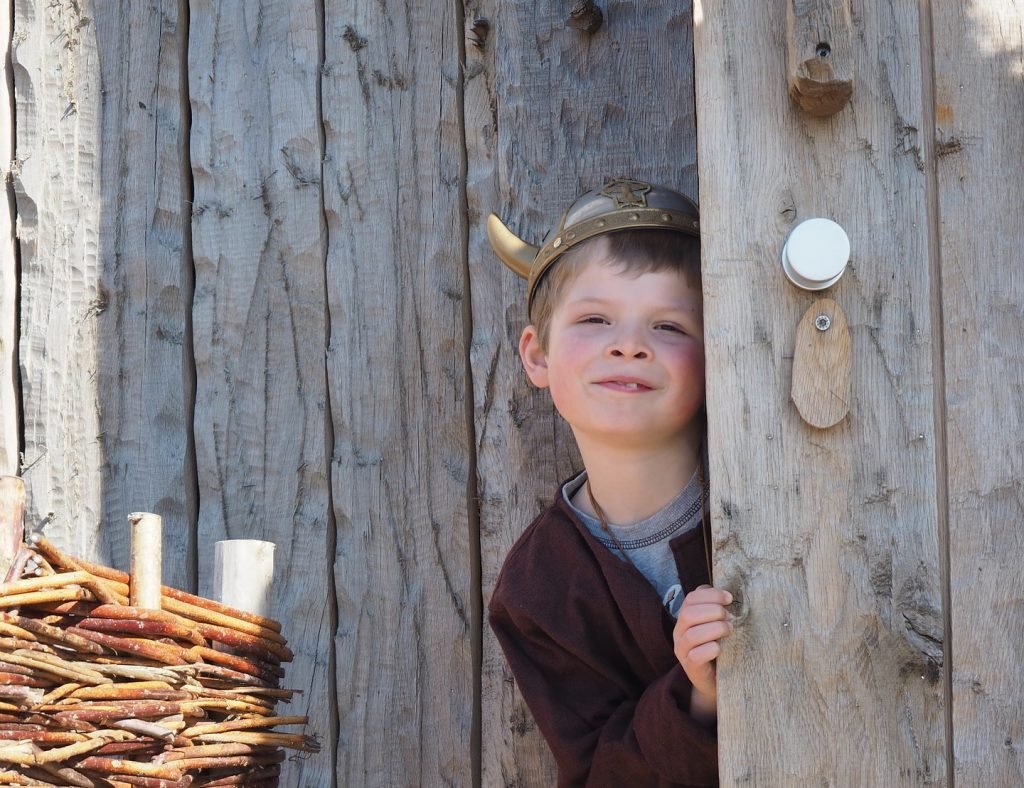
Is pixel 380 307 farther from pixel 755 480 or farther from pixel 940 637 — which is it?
pixel 940 637

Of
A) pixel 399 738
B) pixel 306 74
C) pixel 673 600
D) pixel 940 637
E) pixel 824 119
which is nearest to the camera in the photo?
pixel 940 637

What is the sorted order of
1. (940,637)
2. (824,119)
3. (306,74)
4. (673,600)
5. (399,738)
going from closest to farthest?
(940,637) → (824,119) → (673,600) → (399,738) → (306,74)

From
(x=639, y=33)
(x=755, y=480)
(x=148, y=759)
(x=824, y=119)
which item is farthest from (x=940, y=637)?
(x=639, y=33)

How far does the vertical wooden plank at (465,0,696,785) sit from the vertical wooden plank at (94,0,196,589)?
646 millimetres

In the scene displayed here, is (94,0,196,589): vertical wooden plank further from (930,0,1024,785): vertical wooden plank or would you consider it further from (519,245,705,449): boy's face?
(930,0,1024,785): vertical wooden plank

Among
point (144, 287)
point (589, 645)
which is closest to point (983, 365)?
point (589, 645)

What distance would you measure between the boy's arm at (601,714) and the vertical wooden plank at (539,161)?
285 mm

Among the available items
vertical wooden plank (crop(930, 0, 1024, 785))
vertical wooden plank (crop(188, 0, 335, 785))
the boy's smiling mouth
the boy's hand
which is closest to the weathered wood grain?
vertical wooden plank (crop(188, 0, 335, 785))

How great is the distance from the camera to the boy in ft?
7.26

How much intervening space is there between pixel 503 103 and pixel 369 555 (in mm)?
916

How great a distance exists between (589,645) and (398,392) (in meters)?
0.75

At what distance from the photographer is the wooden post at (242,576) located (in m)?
2.25

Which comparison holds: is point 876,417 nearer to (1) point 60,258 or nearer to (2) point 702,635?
(2) point 702,635

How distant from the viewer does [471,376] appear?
8.94 feet
